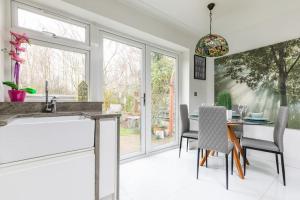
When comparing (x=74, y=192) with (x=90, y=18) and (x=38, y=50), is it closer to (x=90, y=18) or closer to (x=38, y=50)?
(x=38, y=50)

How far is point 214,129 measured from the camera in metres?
2.18

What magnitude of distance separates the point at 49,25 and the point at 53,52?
0.32 m

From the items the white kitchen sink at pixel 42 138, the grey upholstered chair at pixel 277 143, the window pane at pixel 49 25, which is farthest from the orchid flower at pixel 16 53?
the grey upholstered chair at pixel 277 143

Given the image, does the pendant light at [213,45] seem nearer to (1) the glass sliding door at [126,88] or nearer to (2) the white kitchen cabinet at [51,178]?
A: (1) the glass sliding door at [126,88]

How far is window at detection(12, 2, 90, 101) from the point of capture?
192cm

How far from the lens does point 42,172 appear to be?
1.22 metres

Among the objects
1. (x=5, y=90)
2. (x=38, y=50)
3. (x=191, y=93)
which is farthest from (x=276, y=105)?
(x=5, y=90)

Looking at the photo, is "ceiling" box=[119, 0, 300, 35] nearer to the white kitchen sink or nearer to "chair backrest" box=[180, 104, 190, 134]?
"chair backrest" box=[180, 104, 190, 134]

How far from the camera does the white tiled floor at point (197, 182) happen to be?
1885mm

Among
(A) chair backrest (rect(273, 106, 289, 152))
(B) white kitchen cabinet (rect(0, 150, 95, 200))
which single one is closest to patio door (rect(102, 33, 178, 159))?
(B) white kitchen cabinet (rect(0, 150, 95, 200))

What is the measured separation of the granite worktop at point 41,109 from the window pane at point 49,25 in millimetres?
898

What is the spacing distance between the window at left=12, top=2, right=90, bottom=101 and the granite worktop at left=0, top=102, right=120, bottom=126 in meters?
0.26

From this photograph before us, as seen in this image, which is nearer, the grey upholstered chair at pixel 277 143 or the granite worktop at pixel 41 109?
the granite worktop at pixel 41 109

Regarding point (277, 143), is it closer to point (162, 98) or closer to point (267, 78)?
point (267, 78)
